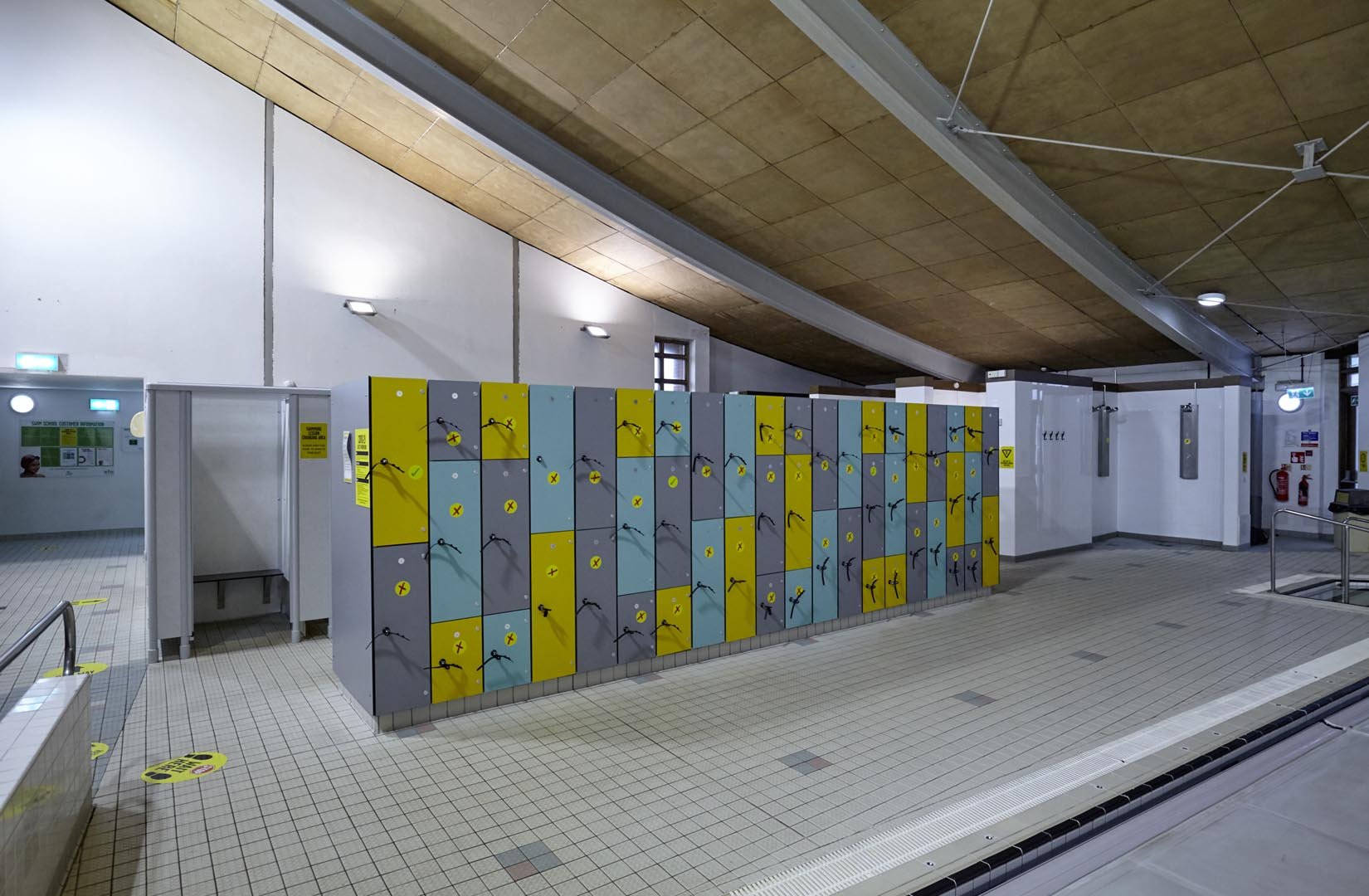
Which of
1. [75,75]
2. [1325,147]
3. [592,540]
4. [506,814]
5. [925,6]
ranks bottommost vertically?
[506,814]

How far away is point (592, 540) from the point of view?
440cm

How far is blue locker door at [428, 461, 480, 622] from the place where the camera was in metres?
3.84

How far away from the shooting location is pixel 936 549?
21.2 ft

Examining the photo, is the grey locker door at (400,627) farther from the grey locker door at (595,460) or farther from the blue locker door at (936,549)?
the blue locker door at (936,549)

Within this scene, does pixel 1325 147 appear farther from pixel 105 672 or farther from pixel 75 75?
pixel 75 75

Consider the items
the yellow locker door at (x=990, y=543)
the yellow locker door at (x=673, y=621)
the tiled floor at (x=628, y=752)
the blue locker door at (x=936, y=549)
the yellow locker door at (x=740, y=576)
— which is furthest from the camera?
the yellow locker door at (x=990, y=543)

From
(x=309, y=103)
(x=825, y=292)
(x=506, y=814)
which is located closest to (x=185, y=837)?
(x=506, y=814)

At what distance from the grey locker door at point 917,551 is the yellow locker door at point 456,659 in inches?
155

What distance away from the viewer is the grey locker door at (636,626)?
14.8 feet

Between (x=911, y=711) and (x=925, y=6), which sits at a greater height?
(x=925, y=6)

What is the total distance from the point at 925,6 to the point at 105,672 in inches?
282

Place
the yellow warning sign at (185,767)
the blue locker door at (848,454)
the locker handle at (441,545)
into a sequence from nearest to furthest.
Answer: the yellow warning sign at (185,767)
the locker handle at (441,545)
the blue locker door at (848,454)

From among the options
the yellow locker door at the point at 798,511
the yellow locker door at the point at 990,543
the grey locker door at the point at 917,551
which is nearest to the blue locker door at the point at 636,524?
the yellow locker door at the point at 798,511

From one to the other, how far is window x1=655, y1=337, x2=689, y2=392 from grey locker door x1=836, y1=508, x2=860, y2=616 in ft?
20.5
